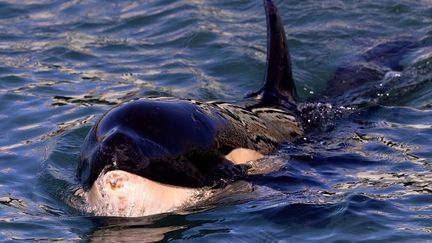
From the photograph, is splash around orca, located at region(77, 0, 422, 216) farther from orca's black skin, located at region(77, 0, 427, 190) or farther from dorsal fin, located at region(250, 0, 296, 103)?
dorsal fin, located at region(250, 0, 296, 103)

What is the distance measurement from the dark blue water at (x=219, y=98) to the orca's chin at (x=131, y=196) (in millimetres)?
74

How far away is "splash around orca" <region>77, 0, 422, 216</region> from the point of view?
5.79 metres

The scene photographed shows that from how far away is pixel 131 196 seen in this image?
5785 millimetres

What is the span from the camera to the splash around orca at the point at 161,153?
5785 mm

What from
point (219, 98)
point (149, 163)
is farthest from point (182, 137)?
point (219, 98)

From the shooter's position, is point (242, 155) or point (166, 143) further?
point (242, 155)

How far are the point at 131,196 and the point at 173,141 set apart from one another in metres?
0.49

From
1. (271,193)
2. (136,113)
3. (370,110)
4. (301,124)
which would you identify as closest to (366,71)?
(370,110)

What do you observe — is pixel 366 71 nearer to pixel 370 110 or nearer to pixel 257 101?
pixel 370 110

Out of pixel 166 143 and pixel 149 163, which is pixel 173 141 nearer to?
pixel 166 143

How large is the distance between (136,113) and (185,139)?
35cm

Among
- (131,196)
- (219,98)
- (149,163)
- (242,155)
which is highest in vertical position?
(149,163)

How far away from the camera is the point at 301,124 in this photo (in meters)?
8.06

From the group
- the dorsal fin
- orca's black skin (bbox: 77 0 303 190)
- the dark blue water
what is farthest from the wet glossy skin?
the dorsal fin
